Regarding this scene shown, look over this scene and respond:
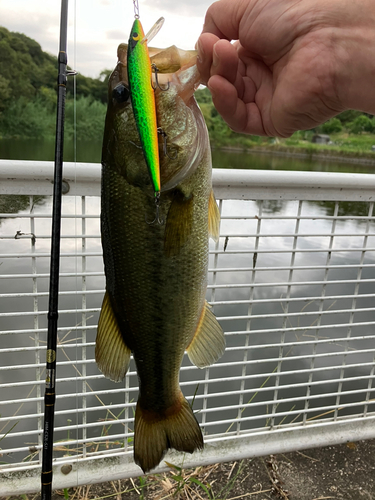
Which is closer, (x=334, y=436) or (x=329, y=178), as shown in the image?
(x=329, y=178)

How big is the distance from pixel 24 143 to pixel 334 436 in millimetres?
14802

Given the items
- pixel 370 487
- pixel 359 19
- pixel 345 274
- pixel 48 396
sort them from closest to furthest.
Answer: pixel 359 19 → pixel 48 396 → pixel 370 487 → pixel 345 274

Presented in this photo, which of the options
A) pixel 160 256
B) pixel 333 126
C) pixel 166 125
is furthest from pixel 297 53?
pixel 333 126

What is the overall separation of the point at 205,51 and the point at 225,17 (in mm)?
228

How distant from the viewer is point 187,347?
1.15 meters

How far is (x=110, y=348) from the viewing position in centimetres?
106

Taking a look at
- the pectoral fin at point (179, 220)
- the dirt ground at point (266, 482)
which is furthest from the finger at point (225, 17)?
the dirt ground at point (266, 482)

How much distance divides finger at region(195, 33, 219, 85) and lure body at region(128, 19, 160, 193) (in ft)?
0.91

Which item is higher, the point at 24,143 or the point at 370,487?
the point at 24,143

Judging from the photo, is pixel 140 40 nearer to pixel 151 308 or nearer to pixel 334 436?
pixel 151 308

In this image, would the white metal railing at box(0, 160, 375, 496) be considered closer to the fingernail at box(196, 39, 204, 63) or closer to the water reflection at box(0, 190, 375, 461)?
the water reflection at box(0, 190, 375, 461)

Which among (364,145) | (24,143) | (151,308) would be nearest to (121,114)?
(151,308)

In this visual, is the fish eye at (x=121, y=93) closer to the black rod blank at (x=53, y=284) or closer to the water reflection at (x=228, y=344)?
the black rod blank at (x=53, y=284)

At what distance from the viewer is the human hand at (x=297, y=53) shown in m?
0.92
